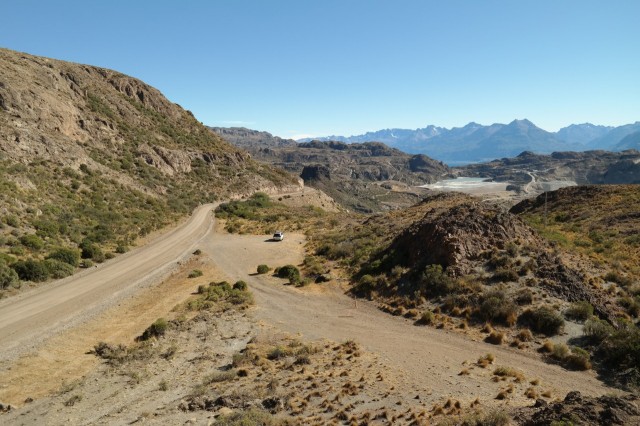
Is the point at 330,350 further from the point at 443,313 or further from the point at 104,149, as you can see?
the point at 104,149

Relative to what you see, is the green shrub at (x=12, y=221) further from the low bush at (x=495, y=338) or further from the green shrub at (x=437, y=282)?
the low bush at (x=495, y=338)

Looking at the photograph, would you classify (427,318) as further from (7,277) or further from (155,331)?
(7,277)

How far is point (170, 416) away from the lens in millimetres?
14570

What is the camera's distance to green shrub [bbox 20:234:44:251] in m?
34.6

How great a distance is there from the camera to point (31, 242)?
34.7m

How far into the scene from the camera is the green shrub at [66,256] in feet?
113

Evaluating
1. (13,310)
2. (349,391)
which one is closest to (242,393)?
(349,391)

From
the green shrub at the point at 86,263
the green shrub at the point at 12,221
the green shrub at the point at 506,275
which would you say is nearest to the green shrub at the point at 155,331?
the green shrub at the point at 86,263

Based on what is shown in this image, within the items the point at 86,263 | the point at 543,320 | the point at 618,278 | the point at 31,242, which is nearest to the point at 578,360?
the point at 543,320

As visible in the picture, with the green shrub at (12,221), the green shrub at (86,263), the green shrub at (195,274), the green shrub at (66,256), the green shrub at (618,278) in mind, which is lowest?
the green shrub at (618,278)

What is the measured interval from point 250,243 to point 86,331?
26.1 m

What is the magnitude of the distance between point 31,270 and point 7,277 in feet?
6.98

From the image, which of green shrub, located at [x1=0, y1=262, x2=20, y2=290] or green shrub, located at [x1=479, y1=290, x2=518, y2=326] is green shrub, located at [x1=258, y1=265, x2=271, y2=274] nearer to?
green shrub, located at [x1=0, y1=262, x2=20, y2=290]

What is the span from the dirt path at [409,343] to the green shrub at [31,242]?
662 inches
